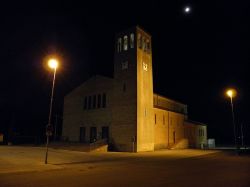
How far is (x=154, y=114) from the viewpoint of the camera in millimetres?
37688

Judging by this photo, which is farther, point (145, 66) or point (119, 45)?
point (119, 45)

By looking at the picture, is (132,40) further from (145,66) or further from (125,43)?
(145,66)

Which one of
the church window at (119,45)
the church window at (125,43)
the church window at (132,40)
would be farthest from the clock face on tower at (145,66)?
the church window at (119,45)

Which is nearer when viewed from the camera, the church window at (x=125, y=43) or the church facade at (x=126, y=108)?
the church facade at (x=126, y=108)

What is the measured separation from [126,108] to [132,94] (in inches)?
85.8

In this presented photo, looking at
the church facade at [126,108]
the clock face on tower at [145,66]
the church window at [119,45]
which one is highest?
the church window at [119,45]

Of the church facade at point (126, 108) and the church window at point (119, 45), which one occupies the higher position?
the church window at point (119, 45)

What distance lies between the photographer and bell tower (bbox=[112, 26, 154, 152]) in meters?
31.5

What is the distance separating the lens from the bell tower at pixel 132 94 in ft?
103

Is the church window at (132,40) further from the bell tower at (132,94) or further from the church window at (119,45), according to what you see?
the church window at (119,45)

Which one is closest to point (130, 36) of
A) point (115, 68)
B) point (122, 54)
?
point (122, 54)

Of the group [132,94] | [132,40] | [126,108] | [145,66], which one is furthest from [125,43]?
[126,108]

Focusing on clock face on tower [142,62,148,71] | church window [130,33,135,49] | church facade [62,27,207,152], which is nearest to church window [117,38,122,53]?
church facade [62,27,207,152]

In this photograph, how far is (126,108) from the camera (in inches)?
1284
